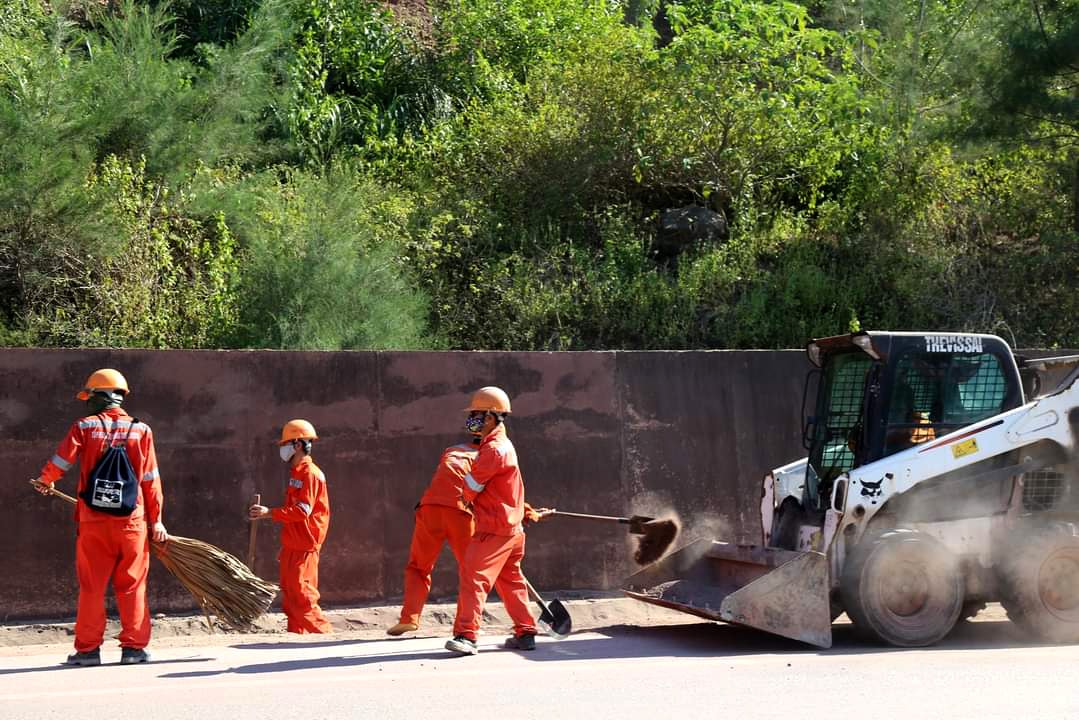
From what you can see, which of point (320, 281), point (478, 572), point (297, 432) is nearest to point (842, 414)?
point (478, 572)

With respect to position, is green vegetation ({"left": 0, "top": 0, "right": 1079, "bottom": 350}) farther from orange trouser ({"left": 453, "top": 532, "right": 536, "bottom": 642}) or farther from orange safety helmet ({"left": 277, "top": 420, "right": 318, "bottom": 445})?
orange trouser ({"left": 453, "top": 532, "right": 536, "bottom": 642})

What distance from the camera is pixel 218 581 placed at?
902 centimetres

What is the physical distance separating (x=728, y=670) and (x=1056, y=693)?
199cm

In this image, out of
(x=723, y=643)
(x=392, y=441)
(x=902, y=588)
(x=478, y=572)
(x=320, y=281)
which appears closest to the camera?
(x=478, y=572)

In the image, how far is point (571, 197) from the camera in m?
17.3

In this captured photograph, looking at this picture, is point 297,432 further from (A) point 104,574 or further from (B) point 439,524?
(A) point 104,574

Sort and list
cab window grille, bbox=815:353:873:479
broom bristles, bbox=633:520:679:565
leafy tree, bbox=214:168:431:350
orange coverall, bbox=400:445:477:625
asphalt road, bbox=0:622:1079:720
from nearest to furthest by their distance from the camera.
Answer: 1. asphalt road, bbox=0:622:1079:720
2. orange coverall, bbox=400:445:477:625
3. cab window grille, bbox=815:353:873:479
4. broom bristles, bbox=633:520:679:565
5. leafy tree, bbox=214:168:431:350

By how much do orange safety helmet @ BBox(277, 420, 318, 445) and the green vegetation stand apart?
12.5ft

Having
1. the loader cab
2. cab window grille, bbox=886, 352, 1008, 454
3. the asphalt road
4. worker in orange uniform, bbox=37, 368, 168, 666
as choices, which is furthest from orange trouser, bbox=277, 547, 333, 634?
cab window grille, bbox=886, 352, 1008, 454

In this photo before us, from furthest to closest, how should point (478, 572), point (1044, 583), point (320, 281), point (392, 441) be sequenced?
point (320, 281)
point (392, 441)
point (1044, 583)
point (478, 572)

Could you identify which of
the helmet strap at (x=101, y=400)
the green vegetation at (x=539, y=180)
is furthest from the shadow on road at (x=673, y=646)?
the green vegetation at (x=539, y=180)

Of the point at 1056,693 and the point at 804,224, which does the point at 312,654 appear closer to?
the point at 1056,693

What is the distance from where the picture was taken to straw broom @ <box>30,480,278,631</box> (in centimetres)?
896

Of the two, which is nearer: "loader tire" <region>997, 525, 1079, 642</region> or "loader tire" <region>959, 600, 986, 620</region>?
"loader tire" <region>997, 525, 1079, 642</region>
